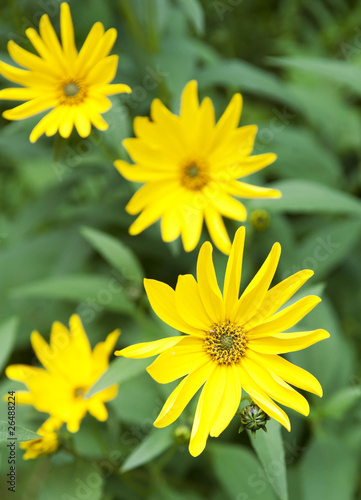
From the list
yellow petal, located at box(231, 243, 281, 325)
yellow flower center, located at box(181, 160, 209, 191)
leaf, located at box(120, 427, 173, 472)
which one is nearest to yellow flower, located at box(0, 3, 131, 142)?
yellow flower center, located at box(181, 160, 209, 191)

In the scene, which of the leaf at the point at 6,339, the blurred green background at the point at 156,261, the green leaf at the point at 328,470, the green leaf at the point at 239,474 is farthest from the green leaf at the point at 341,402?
the leaf at the point at 6,339

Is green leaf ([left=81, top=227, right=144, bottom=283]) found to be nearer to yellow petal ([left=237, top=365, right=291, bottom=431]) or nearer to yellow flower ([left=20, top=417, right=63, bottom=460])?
yellow flower ([left=20, top=417, right=63, bottom=460])

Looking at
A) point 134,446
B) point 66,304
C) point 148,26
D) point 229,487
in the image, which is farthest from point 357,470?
point 148,26

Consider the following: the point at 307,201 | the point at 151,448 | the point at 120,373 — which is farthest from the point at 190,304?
the point at 307,201

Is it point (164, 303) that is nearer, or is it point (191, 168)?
point (164, 303)

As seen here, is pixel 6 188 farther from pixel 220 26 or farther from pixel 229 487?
pixel 229 487

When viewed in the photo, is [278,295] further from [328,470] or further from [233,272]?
[328,470]

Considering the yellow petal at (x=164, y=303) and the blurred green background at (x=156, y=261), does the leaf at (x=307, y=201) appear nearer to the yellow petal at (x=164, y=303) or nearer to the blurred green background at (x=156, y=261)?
the blurred green background at (x=156, y=261)

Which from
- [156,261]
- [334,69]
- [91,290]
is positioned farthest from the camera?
[156,261]
